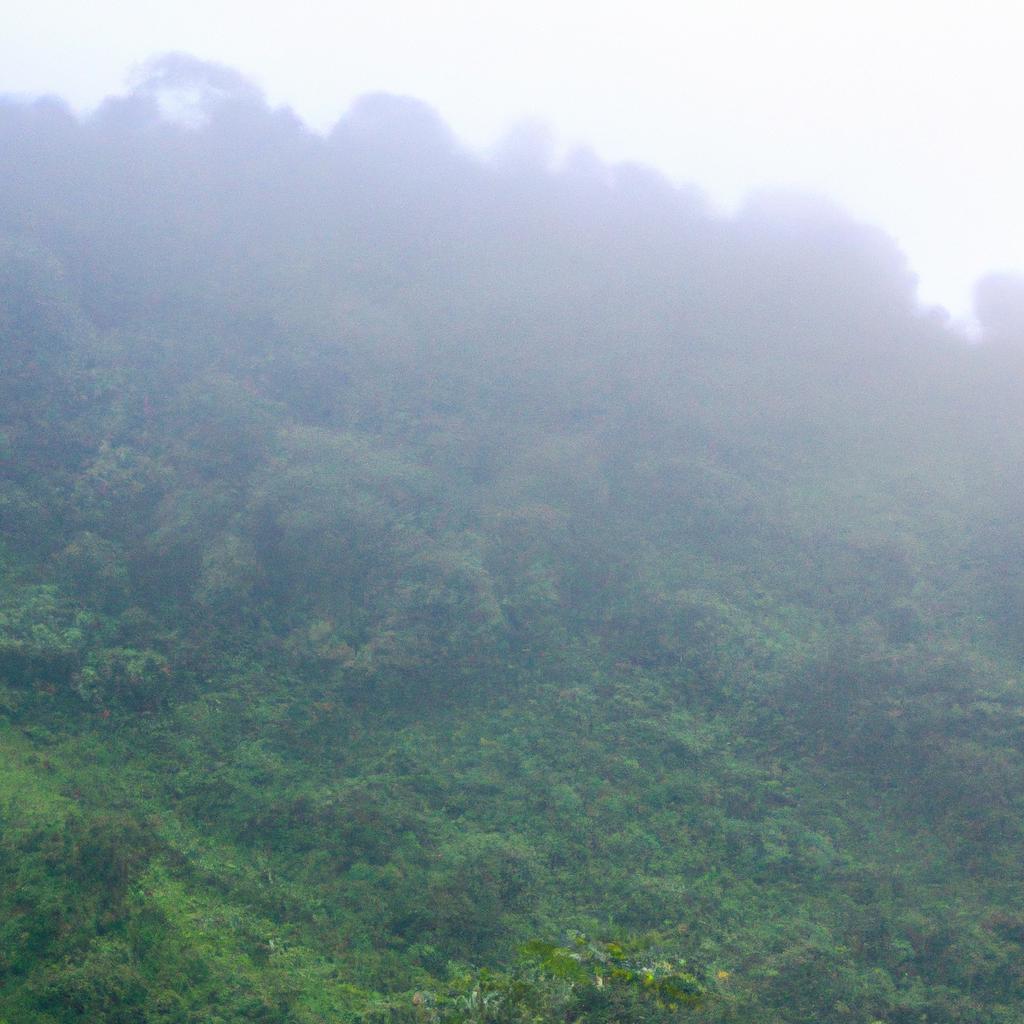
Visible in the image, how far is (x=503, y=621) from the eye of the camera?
14719 millimetres

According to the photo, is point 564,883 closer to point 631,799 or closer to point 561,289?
point 631,799

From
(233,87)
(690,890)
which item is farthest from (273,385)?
(233,87)

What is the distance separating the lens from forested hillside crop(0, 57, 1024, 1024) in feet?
28.0

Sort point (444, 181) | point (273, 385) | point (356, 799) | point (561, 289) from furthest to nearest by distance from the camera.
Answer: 1. point (444, 181)
2. point (561, 289)
3. point (273, 385)
4. point (356, 799)

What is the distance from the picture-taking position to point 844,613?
14859 millimetres

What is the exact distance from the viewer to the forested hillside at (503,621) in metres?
8.52

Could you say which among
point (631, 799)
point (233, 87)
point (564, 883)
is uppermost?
point (233, 87)

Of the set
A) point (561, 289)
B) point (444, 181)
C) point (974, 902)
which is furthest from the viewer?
point (444, 181)

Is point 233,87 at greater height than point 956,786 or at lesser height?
greater

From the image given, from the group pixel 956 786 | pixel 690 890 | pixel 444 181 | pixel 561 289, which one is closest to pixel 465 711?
pixel 690 890

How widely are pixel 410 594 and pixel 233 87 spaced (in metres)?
31.2

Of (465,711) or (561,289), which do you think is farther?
(561,289)

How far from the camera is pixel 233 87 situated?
118 ft

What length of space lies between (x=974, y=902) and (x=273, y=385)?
19.2 meters
